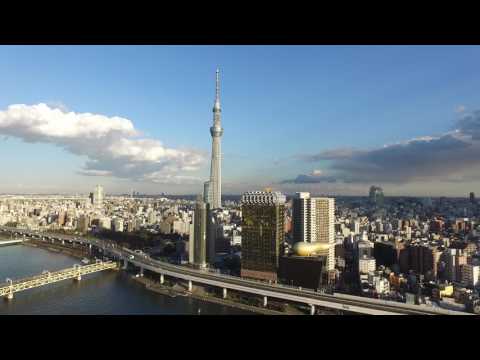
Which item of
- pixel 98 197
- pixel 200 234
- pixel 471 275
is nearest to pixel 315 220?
pixel 200 234

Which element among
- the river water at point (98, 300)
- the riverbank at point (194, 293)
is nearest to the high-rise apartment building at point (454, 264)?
the riverbank at point (194, 293)

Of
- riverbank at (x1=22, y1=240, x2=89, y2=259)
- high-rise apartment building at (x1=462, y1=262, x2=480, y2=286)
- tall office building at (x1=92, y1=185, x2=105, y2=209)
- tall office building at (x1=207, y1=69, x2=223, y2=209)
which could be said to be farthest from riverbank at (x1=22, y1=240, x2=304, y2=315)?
tall office building at (x1=92, y1=185, x2=105, y2=209)

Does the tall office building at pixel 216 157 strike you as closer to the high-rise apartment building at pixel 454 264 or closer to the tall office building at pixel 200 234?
the tall office building at pixel 200 234

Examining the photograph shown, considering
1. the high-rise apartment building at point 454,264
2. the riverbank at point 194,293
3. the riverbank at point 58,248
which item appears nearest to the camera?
the riverbank at point 194,293

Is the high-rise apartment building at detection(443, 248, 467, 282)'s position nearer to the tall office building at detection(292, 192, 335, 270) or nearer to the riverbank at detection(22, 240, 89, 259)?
the tall office building at detection(292, 192, 335, 270)
